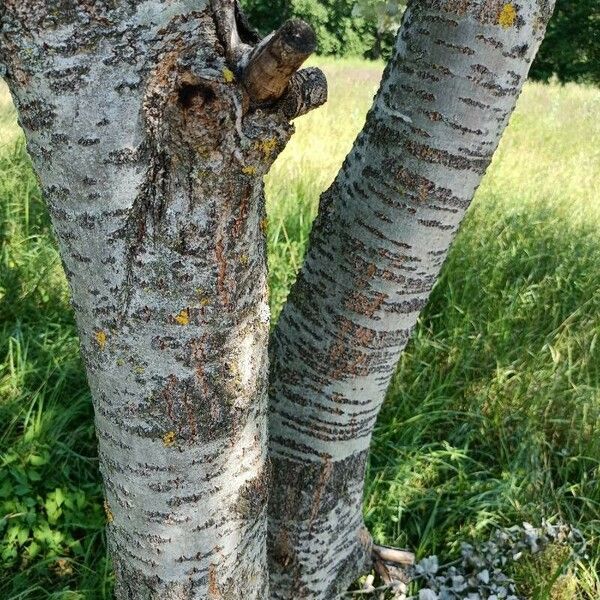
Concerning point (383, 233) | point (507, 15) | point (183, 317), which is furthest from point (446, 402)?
point (183, 317)

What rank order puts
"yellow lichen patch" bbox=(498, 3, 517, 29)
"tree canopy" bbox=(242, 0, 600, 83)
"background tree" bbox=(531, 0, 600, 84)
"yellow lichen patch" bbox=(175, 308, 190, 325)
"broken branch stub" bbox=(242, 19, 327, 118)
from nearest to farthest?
1. "broken branch stub" bbox=(242, 19, 327, 118)
2. "yellow lichen patch" bbox=(175, 308, 190, 325)
3. "yellow lichen patch" bbox=(498, 3, 517, 29)
4. "tree canopy" bbox=(242, 0, 600, 83)
5. "background tree" bbox=(531, 0, 600, 84)

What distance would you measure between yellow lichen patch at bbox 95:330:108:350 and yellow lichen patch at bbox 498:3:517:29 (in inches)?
29.6

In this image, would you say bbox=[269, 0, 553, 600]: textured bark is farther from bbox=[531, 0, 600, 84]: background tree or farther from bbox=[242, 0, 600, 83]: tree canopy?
bbox=[531, 0, 600, 84]: background tree

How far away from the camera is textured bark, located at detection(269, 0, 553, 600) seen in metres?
1.02

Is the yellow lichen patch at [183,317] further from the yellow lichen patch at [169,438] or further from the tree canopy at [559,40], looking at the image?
the tree canopy at [559,40]

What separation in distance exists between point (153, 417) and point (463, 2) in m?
0.78

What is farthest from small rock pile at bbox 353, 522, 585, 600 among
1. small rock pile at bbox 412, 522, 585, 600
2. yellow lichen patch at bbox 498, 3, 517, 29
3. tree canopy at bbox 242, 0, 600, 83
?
tree canopy at bbox 242, 0, 600, 83

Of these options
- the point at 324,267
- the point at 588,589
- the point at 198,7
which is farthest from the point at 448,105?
the point at 588,589

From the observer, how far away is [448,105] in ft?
3.42

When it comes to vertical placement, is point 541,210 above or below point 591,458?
above

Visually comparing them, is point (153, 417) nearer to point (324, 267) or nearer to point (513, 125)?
point (324, 267)

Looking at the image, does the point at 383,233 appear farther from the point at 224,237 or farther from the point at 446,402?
the point at 446,402

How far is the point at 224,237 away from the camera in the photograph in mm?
774

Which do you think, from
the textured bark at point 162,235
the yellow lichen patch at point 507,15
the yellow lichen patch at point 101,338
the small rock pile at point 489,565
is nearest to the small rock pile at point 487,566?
the small rock pile at point 489,565
